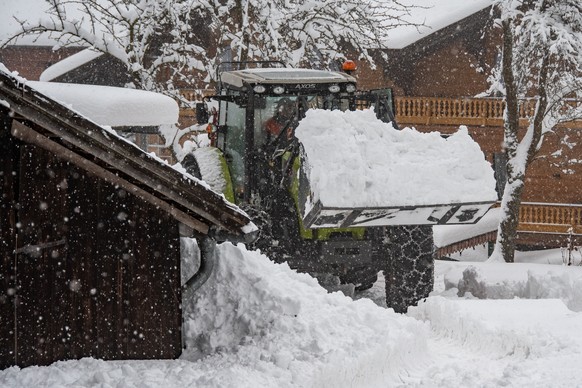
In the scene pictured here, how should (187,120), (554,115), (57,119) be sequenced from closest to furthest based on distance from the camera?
(57,119) → (554,115) → (187,120)

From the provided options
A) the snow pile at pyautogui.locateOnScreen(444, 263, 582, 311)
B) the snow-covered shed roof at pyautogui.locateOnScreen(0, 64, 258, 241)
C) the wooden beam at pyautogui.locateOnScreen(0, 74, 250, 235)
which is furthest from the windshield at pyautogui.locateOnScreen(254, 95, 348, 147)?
the wooden beam at pyautogui.locateOnScreen(0, 74, 250, 235)

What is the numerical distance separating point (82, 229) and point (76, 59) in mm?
17751

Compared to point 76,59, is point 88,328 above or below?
below

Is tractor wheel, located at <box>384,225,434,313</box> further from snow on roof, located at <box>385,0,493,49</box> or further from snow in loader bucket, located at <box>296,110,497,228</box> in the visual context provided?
Answer: snow on roof, located at <box>385,0,493,49</box>

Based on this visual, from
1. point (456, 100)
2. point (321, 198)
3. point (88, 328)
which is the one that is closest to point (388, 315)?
point (321, 198)

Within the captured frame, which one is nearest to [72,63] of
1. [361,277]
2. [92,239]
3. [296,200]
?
[361,277]

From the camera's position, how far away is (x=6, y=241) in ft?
19.8

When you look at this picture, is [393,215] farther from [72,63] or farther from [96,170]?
[72,63]

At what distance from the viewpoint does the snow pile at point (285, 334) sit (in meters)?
6.60

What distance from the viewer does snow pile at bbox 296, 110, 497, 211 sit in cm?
860

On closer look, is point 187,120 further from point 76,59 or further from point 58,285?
point 58,285

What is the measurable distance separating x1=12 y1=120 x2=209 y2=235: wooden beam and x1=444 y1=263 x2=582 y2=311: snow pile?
6488 millimetres

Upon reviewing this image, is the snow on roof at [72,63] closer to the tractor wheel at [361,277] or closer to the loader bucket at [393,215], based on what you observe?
the tractor wheel at [361,277]

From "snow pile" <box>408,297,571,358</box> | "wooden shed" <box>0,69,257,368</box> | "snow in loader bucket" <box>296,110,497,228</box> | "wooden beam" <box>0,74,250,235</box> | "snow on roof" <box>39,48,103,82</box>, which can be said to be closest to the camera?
"wooden beam" <box>0,74,250,235</box>
